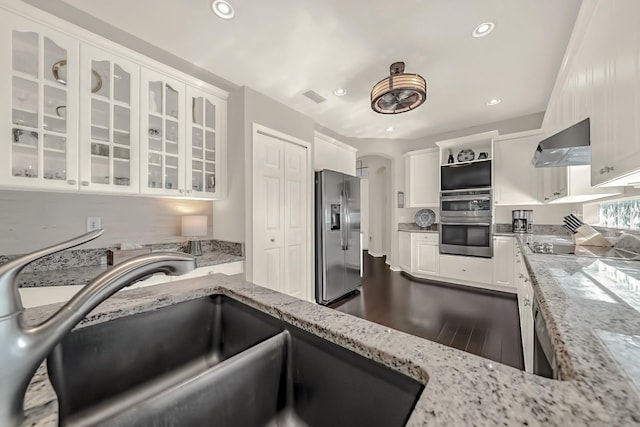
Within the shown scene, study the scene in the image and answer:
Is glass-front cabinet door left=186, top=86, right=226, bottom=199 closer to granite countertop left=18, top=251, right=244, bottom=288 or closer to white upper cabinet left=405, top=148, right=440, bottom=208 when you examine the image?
granite countertop left=18, top=251, right=244, bottom=288

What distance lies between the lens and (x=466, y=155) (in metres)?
4.15

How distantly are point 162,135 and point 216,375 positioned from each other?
2191 mm

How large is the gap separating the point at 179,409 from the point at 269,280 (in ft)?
7.22

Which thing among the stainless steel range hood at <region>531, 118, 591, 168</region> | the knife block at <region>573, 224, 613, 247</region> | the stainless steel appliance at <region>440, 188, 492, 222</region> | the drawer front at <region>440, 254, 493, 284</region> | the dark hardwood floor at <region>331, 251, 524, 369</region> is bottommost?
the dark hardwood floor at <region>331, 251, 524, 369</region>

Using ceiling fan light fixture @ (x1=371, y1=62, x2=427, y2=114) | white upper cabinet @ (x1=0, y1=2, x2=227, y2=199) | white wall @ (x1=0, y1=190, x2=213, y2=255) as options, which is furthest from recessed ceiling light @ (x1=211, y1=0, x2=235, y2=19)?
white wall @ (x1=0, y1=190, x2=213, y2=255)

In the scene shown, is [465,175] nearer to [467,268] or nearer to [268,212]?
[467,268]

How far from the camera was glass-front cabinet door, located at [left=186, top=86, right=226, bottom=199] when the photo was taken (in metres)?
2.30

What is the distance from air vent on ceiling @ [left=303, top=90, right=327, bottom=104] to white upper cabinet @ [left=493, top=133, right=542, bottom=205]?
2.92 metres

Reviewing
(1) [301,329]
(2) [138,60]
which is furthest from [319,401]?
(2) [138,60]

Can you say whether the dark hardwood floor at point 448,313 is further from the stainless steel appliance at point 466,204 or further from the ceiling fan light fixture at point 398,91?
the ceiling fan light fixture at point 398,91

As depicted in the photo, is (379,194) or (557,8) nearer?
(557,8)

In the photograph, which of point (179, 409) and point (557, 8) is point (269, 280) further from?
point (557, 8)

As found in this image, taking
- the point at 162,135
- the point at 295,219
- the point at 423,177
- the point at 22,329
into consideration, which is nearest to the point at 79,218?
the point at 162,135

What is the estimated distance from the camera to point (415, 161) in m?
4.66
